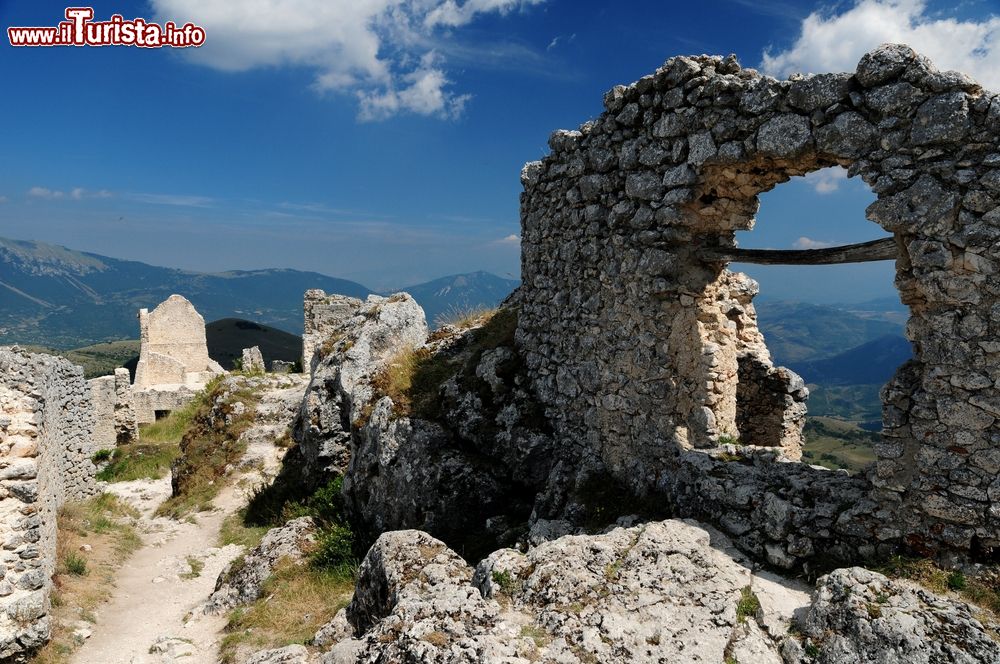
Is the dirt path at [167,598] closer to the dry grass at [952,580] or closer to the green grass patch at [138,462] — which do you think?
the green grass patch at [138,462]

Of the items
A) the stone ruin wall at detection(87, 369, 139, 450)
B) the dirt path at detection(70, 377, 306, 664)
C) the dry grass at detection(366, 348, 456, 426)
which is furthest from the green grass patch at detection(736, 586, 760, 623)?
the stone ruin wall at detection(87, 369, 139, 450)

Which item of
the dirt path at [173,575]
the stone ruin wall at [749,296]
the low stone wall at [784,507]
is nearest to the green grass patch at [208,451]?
the dirt path at [173,575]

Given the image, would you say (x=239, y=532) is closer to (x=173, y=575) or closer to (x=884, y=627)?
(x=173, y=575)

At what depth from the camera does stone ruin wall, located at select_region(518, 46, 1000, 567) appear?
4.77m

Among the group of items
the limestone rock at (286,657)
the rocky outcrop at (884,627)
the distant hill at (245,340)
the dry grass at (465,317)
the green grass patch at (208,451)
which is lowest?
the distant hill at (245,340)

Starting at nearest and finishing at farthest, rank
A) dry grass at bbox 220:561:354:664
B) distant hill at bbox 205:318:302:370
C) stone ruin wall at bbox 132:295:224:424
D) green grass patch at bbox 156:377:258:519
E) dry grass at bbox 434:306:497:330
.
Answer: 1. dry grass at bbox 220:561:354:664
2. dry grass at bbox 434:306:497:330
3. green grass patch at bbox 156:377:258:519
4. stone ruin wall at bbox 132:295:224:424
5. distant hill at bbox 205:318:302:370

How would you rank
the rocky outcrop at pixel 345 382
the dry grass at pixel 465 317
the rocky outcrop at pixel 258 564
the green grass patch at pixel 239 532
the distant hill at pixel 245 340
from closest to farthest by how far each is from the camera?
the rocky outcrop at pixel 258 564 → the green grass patch at pixel 239 532 → the rocky outcrop at pixel 345 382 → the dry grass at pixel 465 317 → the distant hill at pixel 245 340

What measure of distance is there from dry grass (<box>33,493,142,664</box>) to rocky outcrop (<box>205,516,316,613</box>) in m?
1.73

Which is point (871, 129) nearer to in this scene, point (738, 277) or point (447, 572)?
point (738, 277)

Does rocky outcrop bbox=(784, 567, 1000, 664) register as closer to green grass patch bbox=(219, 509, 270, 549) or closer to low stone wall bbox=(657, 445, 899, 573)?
low stone wall bbox=(657, 445, 899, 573)

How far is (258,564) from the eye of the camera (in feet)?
31.8

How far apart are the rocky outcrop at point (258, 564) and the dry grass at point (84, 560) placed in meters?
1.73

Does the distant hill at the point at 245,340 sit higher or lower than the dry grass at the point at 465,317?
lower

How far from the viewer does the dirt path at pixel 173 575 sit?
8.16m
